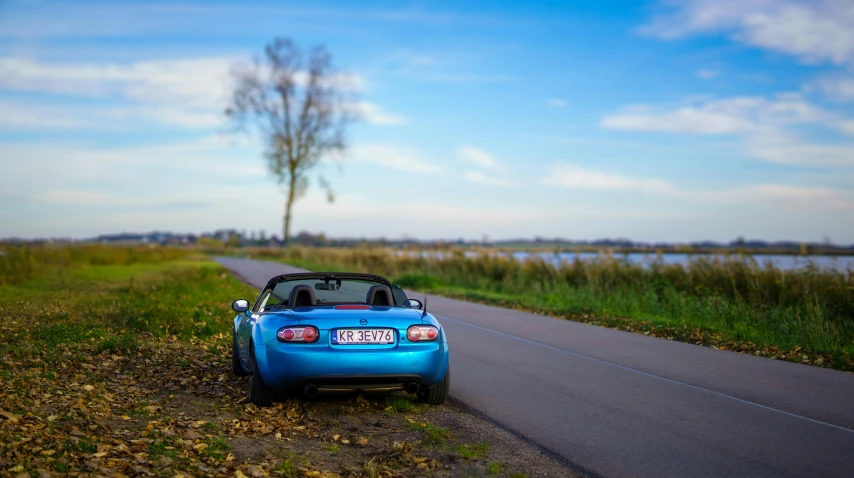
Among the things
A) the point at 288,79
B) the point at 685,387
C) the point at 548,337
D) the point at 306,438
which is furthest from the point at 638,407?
the point at 288,79

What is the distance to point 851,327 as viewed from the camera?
14.9 m

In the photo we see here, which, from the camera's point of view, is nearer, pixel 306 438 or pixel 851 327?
pixel 306 438

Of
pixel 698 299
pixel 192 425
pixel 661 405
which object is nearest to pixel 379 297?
pixel 192 425

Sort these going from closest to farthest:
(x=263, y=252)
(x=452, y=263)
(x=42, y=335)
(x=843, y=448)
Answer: (x=843, y=448) → (x=42, y=335) → (x=452, y=263) → (x=263, y=252)

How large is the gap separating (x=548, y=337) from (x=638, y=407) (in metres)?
5.95

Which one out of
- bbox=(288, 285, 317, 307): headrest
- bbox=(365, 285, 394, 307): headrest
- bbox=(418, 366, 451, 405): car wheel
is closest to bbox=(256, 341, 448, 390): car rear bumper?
bbox=(418, 366, 451, 405): car wheel

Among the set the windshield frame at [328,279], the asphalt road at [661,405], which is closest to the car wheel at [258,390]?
the windshield frame at [328,279]

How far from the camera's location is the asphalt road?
5992 mm

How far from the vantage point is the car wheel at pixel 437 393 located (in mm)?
7832

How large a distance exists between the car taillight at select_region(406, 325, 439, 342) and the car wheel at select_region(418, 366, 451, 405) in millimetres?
575

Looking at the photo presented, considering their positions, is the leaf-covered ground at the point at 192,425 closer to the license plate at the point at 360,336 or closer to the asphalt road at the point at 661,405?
the asphalt road at the point at 661,405

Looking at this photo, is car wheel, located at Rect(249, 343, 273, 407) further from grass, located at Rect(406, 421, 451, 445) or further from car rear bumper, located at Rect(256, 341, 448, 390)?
grass, located at Rect(406, 421, 451, 445)

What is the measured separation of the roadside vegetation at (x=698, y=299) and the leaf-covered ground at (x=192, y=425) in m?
7.40

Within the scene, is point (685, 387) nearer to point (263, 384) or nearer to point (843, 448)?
point (843, 448)
